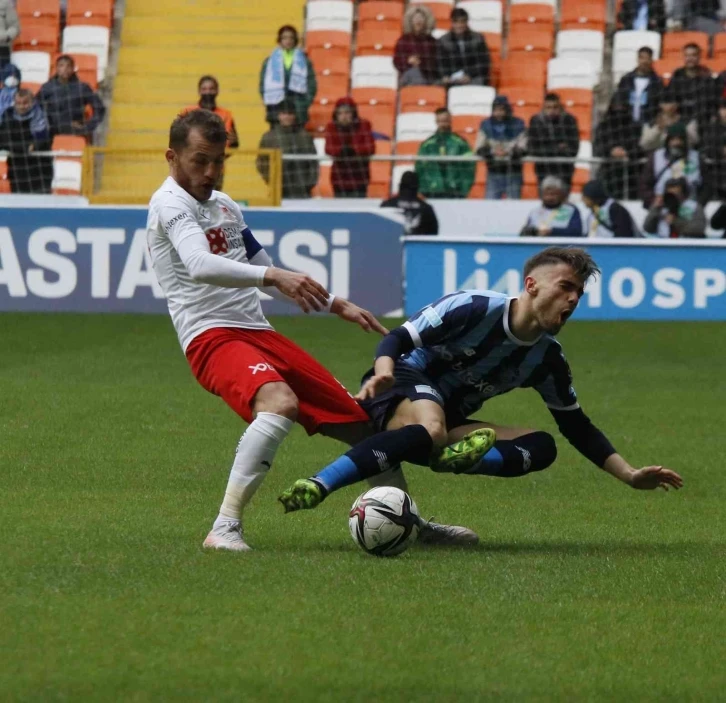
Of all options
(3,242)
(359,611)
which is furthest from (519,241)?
(359,611)

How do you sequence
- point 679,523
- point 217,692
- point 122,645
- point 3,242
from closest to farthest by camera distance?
point 217,692 < point 122,645 < point 679,523 < point 3,242

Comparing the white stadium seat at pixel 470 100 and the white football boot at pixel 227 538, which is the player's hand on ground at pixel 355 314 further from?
the white stadium seat at pixel 470 100

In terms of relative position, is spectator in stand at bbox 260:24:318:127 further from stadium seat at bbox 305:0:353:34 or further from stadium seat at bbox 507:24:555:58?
stadium seat at bbox 507:24:555:58

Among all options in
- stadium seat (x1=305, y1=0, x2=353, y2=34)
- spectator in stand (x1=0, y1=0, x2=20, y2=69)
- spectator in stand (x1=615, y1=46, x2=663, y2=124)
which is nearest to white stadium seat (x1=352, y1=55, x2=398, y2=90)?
stadium seat (x1=305, y1=0, x2=353, y2=34)

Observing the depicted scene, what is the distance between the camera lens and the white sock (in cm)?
555

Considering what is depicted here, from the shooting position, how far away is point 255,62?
21.0 m

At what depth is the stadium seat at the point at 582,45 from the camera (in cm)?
2069

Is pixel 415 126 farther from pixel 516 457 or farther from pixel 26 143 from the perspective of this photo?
pixel 516 457

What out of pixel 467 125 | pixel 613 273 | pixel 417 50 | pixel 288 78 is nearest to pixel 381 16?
pixel 417 50

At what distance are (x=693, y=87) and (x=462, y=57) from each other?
3.27 meters

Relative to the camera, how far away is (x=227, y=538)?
18.3 ft

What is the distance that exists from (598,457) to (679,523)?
83cm

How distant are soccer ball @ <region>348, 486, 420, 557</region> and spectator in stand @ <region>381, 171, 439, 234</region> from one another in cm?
1090

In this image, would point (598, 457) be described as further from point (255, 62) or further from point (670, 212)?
point (255, 62)
